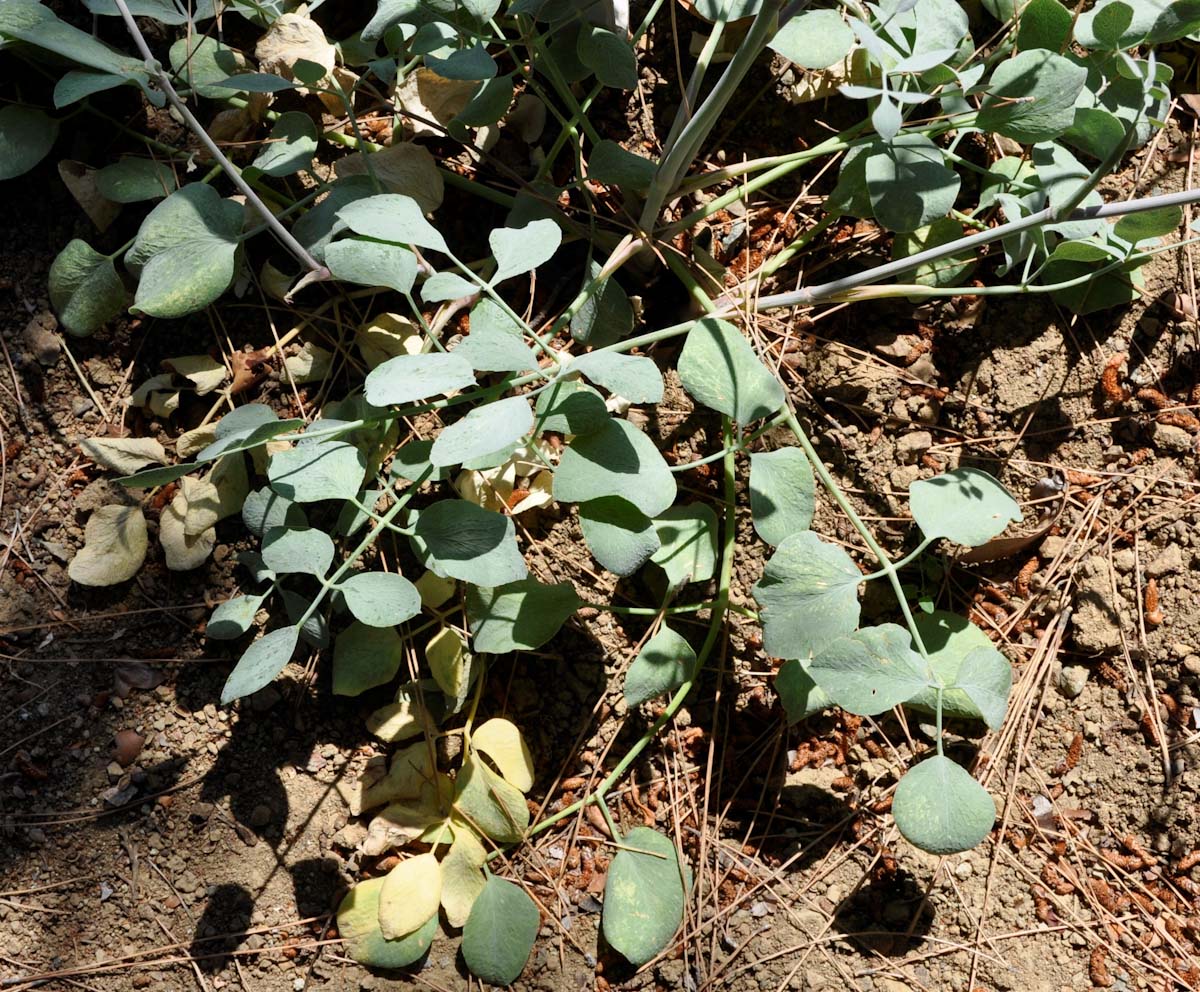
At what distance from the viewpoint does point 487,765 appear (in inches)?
52.7

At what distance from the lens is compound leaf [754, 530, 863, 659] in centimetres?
114

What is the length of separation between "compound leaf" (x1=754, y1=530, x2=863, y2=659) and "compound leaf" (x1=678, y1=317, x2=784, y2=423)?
6.6 inches

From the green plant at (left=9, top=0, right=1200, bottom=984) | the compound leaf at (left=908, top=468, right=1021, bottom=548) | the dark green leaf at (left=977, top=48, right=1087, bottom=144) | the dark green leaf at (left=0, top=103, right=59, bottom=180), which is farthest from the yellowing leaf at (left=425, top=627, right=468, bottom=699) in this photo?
the dark green leaf at (left=977, top=48, right=1087, bottom=144)

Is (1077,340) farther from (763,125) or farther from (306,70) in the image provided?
(306,70)

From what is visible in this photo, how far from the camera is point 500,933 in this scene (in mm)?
1223

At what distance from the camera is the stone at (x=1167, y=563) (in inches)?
56.7

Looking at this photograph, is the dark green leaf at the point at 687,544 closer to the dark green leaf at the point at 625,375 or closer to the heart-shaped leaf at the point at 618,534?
the heart-shaped leaf at the point at 618,534

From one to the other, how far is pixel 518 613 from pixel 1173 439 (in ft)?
3.36

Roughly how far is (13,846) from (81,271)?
30.0 inches

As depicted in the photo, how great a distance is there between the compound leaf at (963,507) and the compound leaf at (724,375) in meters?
0.24

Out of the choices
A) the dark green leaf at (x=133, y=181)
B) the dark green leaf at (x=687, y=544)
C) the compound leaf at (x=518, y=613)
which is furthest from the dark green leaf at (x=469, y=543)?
the dark green leaf at (x=133, y=181)

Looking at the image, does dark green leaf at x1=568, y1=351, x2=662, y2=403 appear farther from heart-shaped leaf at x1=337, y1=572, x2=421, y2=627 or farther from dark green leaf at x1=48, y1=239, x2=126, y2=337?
dark green leaf at x1=48, y1=239, x2=126, y2=337

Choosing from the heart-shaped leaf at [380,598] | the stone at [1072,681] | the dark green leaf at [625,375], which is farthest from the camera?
the stone at [1072,681]

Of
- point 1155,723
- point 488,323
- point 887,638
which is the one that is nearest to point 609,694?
point 887,638
